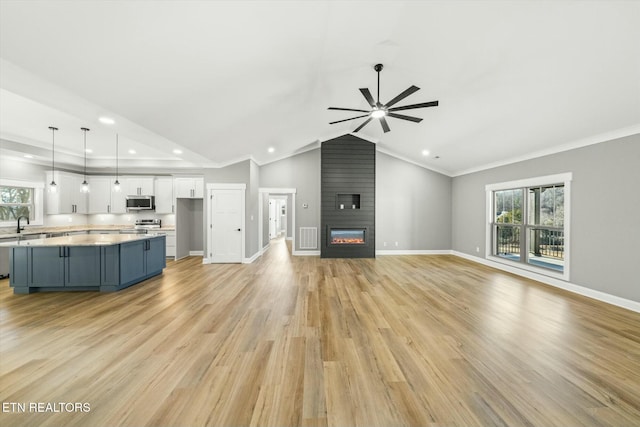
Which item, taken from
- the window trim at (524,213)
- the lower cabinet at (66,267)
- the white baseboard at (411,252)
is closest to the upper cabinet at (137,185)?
the lower cabinet at (66,267)

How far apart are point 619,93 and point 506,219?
3.56 m

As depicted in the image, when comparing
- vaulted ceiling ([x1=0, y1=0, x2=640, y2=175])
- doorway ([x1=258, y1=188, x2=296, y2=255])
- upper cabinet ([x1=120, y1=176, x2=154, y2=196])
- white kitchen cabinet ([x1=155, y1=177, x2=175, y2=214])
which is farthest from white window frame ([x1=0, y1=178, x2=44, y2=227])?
doorway ([x1=258, y1=188, x2=296, y2=255])

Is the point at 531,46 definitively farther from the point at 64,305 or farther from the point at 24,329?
the point at 64,305

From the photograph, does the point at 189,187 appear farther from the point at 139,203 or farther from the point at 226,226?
the point at 226,226

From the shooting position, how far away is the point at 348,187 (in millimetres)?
7480

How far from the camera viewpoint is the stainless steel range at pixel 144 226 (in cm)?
677

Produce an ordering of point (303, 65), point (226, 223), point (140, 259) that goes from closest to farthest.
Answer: point (303, 65) < point (140, 259) < point (226, 223)

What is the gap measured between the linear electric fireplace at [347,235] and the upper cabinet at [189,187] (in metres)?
3.93

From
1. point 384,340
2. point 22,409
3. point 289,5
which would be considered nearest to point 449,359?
point 384,340

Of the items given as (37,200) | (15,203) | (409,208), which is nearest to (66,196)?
(37,200)

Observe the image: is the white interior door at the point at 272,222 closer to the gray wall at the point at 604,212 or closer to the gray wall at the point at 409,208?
the gray wall at the point at 409,208

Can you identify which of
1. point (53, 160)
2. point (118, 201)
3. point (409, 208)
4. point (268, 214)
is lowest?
point (268, 214)

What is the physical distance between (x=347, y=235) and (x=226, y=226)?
3.47 meters

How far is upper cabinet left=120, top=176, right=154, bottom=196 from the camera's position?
6.88m
